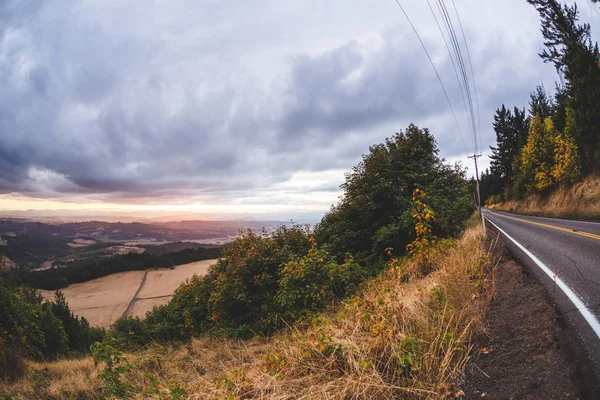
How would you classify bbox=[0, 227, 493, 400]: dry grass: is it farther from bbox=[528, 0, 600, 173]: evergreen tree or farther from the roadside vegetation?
bbox=[528, 0, 600, 173]: evergreen tree

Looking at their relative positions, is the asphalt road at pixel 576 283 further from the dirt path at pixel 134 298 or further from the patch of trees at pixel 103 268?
the patch of trees at pixel 103 268

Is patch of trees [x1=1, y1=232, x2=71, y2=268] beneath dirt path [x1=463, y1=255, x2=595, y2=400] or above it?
beneath

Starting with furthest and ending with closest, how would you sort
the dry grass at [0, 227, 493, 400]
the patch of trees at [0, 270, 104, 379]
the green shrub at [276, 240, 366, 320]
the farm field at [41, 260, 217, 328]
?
1. the farm field at [41, 260, 217, 328]
2. the green shrub at [276, 240, 366, 320]
3. the patch of trees at [0, 270, 104, 379]
4. the dry grass at [0, 227, 493, 400]

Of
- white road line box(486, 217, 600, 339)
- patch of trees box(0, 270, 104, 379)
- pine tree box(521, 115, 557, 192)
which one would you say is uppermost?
pine tree box(521, 115, 557, 192)

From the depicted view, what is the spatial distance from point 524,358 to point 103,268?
73.1 meters

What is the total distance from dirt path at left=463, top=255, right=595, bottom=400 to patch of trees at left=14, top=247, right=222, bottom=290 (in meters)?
58.7

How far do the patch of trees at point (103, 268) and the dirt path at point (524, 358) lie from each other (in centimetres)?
5868

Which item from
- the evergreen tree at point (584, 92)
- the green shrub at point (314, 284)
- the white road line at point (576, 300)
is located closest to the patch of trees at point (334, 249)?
the green shrub at point (314, 284)

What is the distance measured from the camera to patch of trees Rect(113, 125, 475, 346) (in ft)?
29.7

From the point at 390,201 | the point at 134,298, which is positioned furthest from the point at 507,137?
the point at 134,298

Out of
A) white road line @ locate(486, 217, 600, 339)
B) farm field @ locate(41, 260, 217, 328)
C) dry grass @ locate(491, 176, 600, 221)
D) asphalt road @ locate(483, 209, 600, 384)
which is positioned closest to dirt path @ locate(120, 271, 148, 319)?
farm field @ locate(41, 260, 217, 328)

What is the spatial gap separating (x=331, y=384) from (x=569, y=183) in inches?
1333

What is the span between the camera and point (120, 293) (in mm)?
47125

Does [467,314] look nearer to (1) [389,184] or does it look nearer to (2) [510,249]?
(2) [510,249]
